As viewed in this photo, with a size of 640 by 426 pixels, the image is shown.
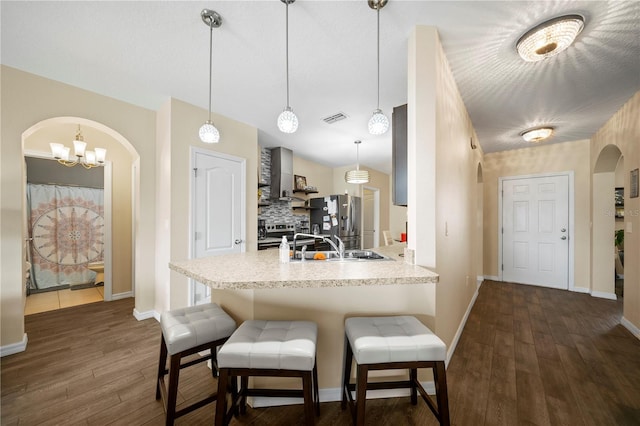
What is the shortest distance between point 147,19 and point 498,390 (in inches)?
140

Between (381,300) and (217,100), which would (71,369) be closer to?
(381,300)

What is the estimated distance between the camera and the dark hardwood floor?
1.54 m

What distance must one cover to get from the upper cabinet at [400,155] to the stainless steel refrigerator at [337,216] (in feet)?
10.0

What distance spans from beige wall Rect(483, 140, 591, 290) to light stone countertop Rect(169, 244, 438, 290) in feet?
13.5

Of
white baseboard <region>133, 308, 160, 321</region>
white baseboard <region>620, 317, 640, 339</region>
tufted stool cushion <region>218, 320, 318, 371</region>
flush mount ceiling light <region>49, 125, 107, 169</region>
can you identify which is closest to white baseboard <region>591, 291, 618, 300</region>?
white baseboard <region>620, 317, 640, 339</region>

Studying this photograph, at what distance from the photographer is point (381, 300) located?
1.67 m

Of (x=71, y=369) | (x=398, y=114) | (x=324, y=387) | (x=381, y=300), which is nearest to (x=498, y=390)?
(x=381, y=300)

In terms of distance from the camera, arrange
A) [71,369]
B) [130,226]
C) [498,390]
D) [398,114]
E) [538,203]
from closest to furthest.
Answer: [498,390]
[71,369]
[398,114]
[130,226]
[538,203]

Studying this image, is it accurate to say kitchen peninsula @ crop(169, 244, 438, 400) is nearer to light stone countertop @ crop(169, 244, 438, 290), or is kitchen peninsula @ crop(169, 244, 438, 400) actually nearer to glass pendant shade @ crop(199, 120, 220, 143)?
light stone countertop @ crop(169, 244, 438, 290)

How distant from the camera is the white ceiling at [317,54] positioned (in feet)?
5.38

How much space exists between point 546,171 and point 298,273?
5.14 m

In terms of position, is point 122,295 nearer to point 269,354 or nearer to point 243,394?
point 243,394

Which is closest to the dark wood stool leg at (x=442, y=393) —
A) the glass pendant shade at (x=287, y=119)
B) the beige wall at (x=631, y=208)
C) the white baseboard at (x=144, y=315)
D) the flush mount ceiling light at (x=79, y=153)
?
the glass pendant shade at (x=287, y=119)

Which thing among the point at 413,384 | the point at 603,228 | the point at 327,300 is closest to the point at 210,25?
the point at 327,300
